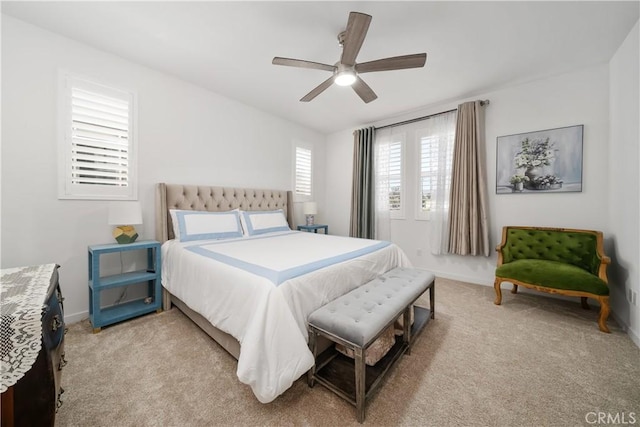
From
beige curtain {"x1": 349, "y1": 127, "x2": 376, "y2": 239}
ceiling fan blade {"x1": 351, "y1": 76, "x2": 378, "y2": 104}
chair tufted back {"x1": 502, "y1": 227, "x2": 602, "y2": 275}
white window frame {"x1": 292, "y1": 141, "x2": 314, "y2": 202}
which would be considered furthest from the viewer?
white window frame {"x1": 292, "y1": 141, "x2": 314, "y2": 202}

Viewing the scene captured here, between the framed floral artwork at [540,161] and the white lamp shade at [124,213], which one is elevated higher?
the framed floral artwork at [540,161]

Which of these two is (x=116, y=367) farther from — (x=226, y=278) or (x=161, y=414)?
(x=226, y=278)

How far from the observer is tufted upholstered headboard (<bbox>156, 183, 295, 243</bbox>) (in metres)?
2.77

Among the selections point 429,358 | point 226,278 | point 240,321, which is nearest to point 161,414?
point 240,321

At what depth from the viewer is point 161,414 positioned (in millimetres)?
1300

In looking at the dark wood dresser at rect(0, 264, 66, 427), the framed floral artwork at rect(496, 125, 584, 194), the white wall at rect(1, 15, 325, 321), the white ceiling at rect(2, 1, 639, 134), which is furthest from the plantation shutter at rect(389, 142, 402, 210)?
the dark wood dresser at rect(0, 264, 66, 427)

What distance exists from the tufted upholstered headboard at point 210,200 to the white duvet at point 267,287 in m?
0.47

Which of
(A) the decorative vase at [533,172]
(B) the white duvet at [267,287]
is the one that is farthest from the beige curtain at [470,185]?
(B) the white duvet at [267,287]

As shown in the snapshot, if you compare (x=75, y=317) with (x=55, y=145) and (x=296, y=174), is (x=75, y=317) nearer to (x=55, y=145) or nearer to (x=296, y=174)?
(x=55, y=145)

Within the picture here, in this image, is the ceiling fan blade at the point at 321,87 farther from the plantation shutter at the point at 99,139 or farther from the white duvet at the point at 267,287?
the plantation shutter at the point at 99,139

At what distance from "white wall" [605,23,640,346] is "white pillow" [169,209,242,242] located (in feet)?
13.1

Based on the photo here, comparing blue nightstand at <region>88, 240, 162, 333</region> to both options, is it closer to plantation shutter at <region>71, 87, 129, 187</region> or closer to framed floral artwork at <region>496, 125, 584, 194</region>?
plantation shutter at <region>71, 87, 129, 187</region>

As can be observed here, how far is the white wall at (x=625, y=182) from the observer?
2.03 meters

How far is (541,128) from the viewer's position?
2.96 meters
